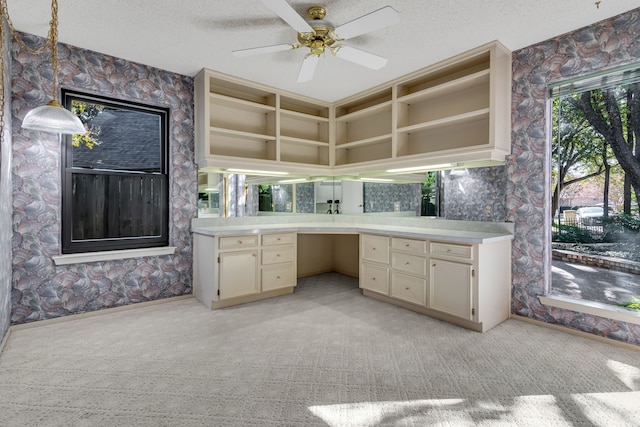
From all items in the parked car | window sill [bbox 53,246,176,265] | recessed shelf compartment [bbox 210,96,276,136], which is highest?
recessed shelf compartment [bbox 210,96,276,136]

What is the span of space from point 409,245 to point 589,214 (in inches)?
62.5

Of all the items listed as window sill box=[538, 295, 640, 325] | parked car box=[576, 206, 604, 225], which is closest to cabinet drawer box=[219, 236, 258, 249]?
window sill box=[538, 295, 640, 325]

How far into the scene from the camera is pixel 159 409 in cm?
172

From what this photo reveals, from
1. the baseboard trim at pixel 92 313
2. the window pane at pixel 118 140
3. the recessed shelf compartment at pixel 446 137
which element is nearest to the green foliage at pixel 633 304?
the recessed shelf compartment at pixel 446 137

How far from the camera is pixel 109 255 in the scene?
3.19 m

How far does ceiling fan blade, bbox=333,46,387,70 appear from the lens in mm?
2533

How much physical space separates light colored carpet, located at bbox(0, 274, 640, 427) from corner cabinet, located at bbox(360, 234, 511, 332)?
146mm

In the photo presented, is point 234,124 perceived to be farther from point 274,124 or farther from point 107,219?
point 107,219

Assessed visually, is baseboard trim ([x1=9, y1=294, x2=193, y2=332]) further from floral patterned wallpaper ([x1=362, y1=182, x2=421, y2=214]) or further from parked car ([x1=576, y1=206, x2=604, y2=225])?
parked car ([x1=576, y1=206, x2=604, y2=225])

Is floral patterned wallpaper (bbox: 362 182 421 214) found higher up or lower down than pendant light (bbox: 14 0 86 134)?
lower down

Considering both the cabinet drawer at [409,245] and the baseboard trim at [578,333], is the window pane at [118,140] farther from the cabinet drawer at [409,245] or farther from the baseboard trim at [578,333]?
the baseboard trim at [578,333]

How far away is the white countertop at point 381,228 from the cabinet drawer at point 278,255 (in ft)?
0.73

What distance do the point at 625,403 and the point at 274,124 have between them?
397 centimetres

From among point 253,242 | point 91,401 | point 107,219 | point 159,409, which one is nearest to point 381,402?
point 159,409
